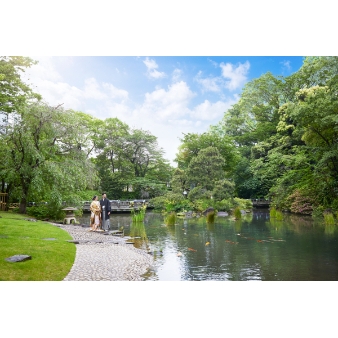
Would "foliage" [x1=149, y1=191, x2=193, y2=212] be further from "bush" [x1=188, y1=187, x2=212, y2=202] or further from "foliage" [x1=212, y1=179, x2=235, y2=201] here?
"foliage" [x1=212, y1=179, x2=235, y2=201]

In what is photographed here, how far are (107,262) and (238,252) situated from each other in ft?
7.90

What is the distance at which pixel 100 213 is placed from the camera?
7.44m

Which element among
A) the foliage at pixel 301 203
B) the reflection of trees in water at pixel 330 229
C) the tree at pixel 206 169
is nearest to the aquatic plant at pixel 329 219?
the reflection of trees in water at pixel 330 229

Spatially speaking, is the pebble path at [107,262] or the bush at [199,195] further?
the bush at [199,195]

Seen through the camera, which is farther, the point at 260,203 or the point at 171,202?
the point at 260,203

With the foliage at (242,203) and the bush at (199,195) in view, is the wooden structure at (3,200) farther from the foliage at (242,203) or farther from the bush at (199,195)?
the foliage at (242,203)

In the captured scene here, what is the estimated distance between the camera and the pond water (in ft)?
14.0

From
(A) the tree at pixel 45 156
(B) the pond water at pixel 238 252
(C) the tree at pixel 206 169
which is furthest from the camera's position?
(C) the tree at pixel 206 169

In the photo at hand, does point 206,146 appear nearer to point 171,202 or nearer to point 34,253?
point 171,202

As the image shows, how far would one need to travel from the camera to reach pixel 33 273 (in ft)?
12.1

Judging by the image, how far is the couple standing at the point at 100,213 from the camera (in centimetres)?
714

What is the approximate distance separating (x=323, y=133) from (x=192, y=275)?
714cm

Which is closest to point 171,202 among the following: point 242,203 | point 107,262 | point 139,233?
point 139,233

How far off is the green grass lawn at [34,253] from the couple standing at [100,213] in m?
1.47
